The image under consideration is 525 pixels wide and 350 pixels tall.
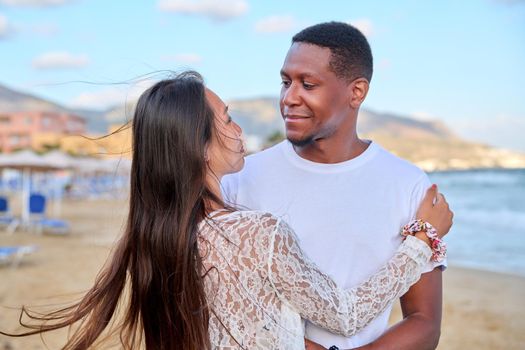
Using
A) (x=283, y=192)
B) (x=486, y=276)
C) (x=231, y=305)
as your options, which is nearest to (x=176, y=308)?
(x=231, y=305)

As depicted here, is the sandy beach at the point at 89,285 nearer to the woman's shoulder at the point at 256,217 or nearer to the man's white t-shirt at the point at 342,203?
the man's white t-shirt at the point at 342,203

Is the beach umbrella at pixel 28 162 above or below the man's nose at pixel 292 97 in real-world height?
below

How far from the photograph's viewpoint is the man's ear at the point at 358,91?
2414 mm

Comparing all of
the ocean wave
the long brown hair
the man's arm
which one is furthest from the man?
the ocean wave

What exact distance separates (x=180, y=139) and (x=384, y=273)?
73cm

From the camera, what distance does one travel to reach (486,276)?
1337cm

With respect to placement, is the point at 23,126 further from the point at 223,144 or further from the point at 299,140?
the point at 223,144

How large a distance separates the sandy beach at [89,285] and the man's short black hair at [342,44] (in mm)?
3621

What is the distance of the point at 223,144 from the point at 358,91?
0.68m

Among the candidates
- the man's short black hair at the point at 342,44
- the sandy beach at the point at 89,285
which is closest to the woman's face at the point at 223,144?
→ the man's short black hair at the point at 342,44

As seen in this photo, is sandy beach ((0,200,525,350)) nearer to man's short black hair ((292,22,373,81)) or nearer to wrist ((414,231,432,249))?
man's short black hair ((292,22,373,81))

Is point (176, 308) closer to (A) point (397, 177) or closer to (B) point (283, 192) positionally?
(B) point (283, 192)

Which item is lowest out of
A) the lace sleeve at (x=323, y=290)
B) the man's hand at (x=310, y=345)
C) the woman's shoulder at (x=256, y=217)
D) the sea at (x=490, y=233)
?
the sea at (x=490, y=233)

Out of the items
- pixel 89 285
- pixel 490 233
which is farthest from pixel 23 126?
pixel 89 285
